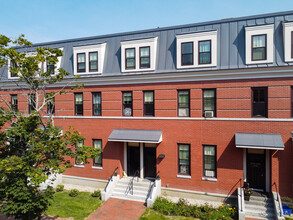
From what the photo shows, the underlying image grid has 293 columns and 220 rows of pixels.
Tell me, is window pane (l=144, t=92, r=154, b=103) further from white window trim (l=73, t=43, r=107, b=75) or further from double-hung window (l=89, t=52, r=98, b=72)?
double-hung window (l=89, t=52, r=98, b=72)

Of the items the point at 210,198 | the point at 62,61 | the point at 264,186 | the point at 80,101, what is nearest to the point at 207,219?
the point at 210,198

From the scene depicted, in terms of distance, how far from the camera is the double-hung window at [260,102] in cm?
1398

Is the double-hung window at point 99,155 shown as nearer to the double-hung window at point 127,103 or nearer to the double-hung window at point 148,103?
the double-hung window at point 127,103

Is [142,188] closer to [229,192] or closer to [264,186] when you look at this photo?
[229,192]

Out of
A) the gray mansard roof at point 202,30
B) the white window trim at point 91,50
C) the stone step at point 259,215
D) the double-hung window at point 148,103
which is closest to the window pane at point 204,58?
the gray mansard roof at point 202,30

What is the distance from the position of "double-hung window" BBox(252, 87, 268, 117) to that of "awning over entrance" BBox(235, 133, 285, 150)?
1.37 m

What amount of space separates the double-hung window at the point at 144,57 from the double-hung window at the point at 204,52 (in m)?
3.60

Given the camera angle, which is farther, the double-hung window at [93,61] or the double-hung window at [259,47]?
the double-hung window at [93,61]

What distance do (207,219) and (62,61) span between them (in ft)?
53.4

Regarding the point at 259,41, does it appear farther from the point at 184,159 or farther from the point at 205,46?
the point at 184,159

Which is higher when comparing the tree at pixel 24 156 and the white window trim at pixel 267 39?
the white window trim at pixel 267 39

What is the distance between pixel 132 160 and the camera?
1731 cm

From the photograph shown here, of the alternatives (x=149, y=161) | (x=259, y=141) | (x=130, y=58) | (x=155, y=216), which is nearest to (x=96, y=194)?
(x=149, y=161)

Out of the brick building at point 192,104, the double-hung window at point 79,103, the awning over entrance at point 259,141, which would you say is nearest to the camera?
the awning over entrance at point 259,141
